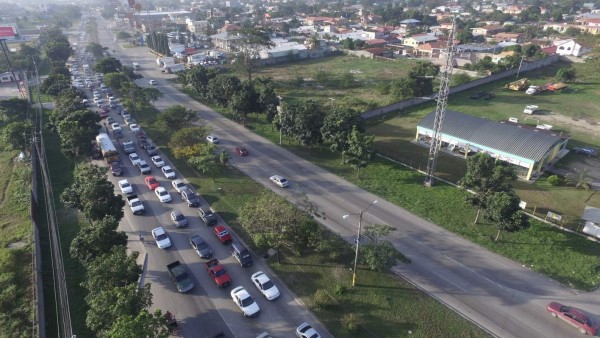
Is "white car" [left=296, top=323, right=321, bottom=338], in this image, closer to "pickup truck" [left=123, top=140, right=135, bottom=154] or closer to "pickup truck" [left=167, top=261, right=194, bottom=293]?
"pickup truck" [left=167, top=261, right=194, bottom=293]

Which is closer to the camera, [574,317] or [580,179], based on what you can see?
[574,317]

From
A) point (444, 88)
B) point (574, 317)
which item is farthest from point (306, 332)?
point (444, 88)

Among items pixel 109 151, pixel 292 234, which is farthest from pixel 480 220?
pixel 109 151

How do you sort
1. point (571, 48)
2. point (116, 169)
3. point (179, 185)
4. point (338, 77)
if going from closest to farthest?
point (179, 185), point (116, 169), point (338, 77), point (571, 48)

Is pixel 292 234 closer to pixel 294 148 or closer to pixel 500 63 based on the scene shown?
pixel 294 148

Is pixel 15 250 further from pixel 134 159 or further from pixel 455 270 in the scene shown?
pixel 455 270
